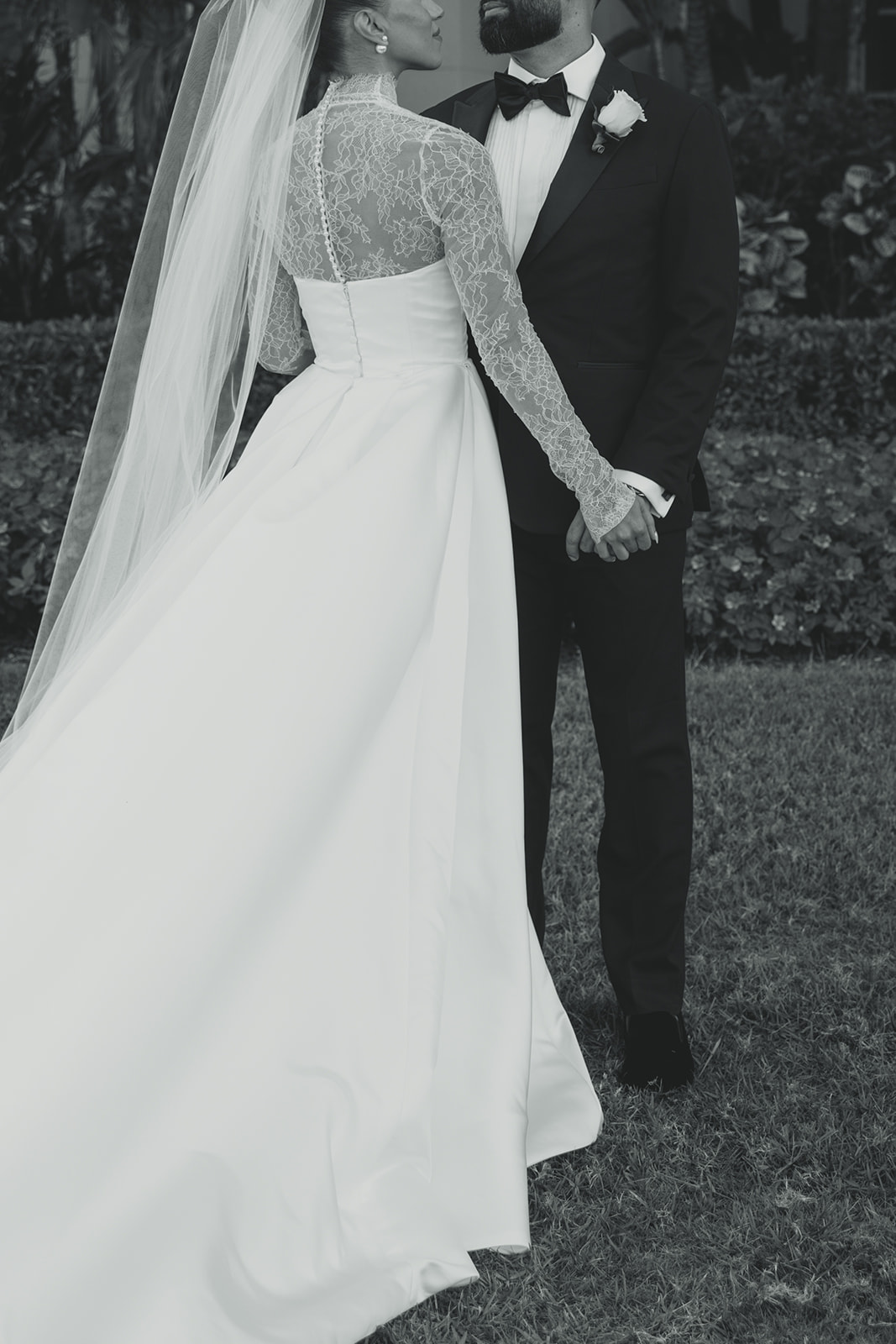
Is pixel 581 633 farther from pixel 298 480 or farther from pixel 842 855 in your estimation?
pixel 842 855

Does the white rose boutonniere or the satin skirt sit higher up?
the white rose boutonniere

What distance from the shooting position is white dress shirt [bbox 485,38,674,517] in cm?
287

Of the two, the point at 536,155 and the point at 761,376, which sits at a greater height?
the point at 536,155

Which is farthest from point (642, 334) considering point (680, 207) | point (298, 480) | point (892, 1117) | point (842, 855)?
point (842, 855)

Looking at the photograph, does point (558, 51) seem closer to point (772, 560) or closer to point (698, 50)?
point (772, 560)

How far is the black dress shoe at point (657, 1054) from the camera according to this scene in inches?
123

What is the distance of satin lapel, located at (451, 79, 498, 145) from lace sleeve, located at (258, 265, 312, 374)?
1.53ft

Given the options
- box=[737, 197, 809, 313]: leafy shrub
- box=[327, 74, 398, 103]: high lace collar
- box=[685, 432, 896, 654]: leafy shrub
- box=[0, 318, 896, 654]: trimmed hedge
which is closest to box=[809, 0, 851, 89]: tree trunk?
box=[737, 197, 809, 313]: leafy shrub

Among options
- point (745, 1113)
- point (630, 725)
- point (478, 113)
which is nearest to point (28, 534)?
point (478, 113)

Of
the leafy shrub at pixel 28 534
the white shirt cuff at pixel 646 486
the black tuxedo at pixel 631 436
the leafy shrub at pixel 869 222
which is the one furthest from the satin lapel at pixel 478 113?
the leafy shrub at pixel 869 222

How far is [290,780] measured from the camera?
8.18ft

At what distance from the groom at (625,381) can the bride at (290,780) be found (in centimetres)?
18

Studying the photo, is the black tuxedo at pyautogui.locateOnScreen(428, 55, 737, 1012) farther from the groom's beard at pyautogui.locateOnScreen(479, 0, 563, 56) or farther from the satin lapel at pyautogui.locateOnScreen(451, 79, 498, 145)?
the groom's beard at pyautogui.locateOnScreen(479, 0, 563, 56)

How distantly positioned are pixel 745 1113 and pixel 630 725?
2.70ft
